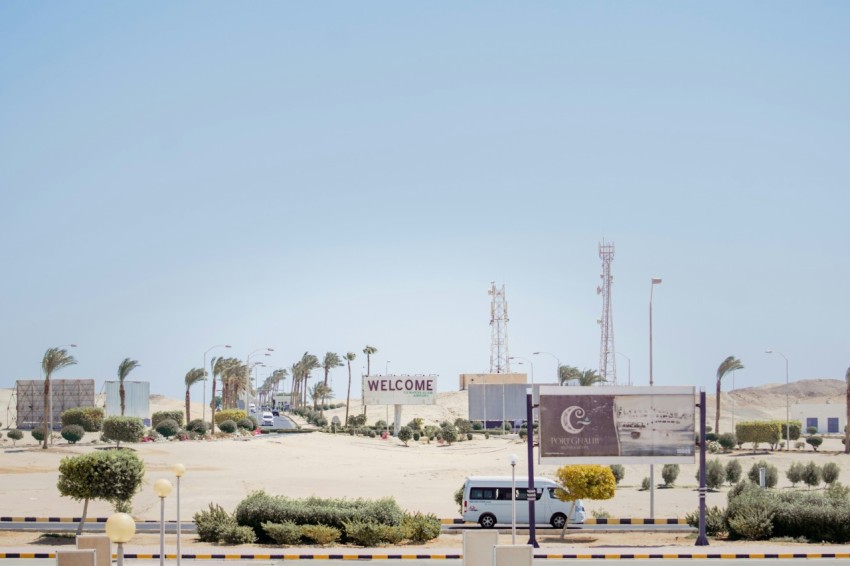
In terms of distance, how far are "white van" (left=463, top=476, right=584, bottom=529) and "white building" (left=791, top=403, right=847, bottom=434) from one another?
93.8 meters

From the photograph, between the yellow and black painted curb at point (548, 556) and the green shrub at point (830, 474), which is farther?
the green shrub at point (830, 474)

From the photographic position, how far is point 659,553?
28.2 metres

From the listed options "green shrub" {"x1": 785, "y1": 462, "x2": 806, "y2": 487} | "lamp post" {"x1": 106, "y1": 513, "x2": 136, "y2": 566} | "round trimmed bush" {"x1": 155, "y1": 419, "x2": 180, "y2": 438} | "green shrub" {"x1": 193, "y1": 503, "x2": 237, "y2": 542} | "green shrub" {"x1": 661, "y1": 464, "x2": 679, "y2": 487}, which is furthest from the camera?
"round trimmed bush" {"x1": 155, "y1": 419, "x2": 180, "y2": 438}

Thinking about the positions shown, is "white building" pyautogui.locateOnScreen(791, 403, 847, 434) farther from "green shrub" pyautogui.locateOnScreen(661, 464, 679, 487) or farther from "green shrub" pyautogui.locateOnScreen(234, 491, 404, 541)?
"green shrub" pyautogui.locateOnScreen(234, 491, 404, 541)

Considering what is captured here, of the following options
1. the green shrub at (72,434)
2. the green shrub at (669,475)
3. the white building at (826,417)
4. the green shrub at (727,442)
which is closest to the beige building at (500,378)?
the white building at (826,417)

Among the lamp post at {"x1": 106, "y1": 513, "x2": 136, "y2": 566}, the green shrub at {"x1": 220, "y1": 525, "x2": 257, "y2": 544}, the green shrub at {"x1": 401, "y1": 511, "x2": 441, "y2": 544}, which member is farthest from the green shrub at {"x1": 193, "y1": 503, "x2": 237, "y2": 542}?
the lamp post at {"x1": 106, "y1": 513, "x2": 136, "y2": 566}

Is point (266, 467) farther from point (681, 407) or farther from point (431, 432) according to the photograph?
point (431, 432)

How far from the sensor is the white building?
4663 inches

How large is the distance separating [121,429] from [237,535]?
38.5m

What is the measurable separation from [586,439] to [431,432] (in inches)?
2701

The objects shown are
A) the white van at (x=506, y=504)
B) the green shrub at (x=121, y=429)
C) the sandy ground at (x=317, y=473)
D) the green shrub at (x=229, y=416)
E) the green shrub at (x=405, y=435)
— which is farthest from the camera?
the green shrub at (x=229, y=416)

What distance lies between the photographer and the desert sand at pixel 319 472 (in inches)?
1688

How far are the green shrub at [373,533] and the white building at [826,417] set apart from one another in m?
100.0

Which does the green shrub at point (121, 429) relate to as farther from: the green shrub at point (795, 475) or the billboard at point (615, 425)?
the green shrub at point (795, 475)
